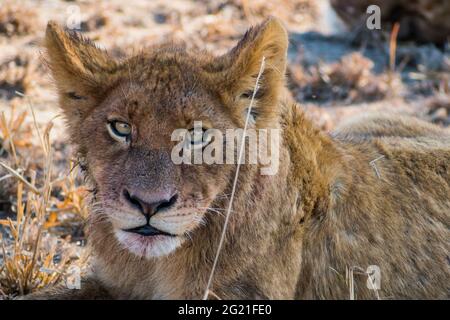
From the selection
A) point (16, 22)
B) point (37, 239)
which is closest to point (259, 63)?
point (37, 239)

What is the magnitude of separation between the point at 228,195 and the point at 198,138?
13.8 inches

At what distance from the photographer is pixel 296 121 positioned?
4652 millimetres

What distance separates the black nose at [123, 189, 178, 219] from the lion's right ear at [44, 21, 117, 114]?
0.69 metres

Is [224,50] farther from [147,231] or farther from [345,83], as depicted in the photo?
[147,231]

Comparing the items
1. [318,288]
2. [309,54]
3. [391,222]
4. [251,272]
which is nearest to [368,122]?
[391,222]

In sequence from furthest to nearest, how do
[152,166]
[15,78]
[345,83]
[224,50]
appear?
[224,50] < [345,83] < [15,78] < [152,166]

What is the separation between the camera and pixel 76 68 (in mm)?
4203

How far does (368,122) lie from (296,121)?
5.96 ft

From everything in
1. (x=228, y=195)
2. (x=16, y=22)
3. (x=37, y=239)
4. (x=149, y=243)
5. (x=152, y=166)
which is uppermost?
(x=16, y=22)

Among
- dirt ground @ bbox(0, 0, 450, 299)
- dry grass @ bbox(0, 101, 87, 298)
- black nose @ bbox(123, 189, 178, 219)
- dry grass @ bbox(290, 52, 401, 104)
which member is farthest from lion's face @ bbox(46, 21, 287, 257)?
dry grass @ bbox(290, 52, 401, 104)

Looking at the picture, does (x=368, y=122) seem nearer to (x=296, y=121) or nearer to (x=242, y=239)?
(x=296, y=121)

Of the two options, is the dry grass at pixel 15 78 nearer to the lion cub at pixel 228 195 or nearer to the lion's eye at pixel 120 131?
the lion cub at pixel 228 195

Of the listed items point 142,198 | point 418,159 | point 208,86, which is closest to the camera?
point 142,198

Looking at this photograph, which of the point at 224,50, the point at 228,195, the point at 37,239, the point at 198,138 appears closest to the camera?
the point at 198,138
